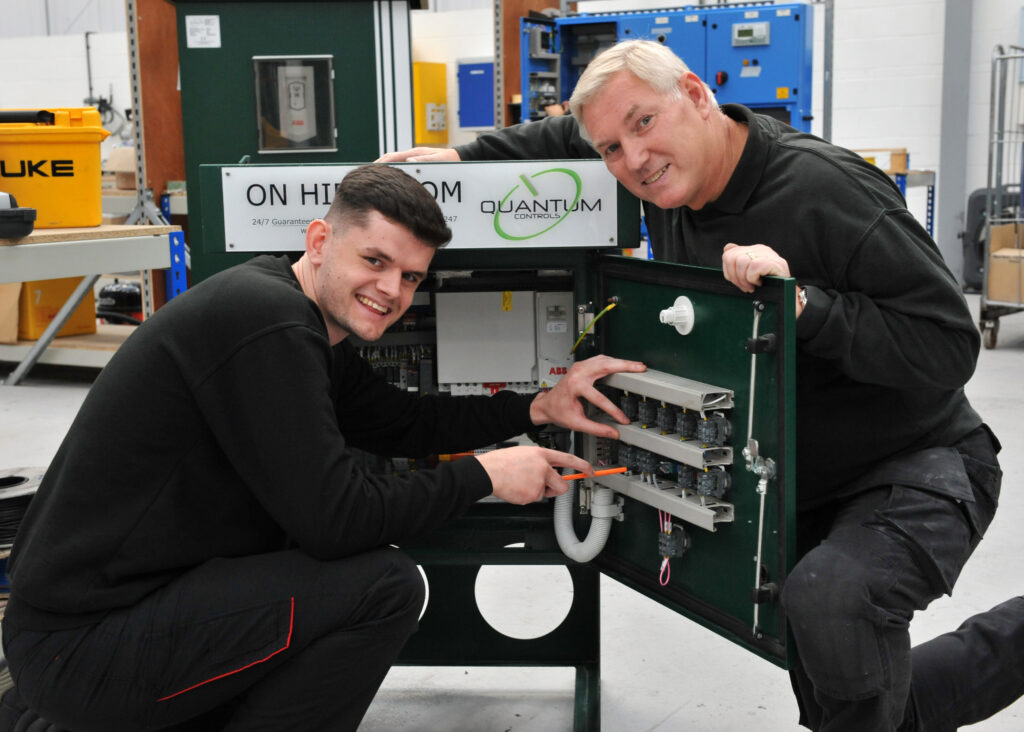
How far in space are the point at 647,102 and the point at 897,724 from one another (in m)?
0.95

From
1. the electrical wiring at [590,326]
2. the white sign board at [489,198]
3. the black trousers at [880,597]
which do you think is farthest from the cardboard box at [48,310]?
the black trousers at [880,597]

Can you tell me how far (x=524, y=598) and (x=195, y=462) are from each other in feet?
4.67

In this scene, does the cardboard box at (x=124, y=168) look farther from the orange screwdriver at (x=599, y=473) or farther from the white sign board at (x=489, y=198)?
the orange screwdriver at (x=599, y=473)

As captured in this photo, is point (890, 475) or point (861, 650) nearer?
point (861, 650)

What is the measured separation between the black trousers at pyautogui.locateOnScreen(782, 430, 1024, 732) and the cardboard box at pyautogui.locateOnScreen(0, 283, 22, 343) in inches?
187

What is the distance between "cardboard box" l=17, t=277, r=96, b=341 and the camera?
5.31 meters

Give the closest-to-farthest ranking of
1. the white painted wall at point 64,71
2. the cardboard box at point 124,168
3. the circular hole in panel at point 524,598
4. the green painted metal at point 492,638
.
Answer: the green painted metal at point 492,638, the circular hole in panel at point 524,598, the cardboard box at point 124,168, the white painted wall at point 64,71

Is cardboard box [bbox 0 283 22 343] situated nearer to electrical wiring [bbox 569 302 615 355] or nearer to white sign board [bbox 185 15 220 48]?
Result: white sign board [bbox 185 15 220 48]

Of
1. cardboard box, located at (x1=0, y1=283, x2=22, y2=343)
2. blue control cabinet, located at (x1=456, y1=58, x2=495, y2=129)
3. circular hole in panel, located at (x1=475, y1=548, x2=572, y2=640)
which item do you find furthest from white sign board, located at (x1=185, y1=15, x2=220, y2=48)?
blue control cabinet, located at (x1=456, y1=58, x2=495, y2=129)

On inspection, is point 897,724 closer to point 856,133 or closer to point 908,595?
point 908,595

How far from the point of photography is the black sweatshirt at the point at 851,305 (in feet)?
4.68

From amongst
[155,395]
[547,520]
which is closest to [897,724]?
[547,520]

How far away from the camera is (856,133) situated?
796 centimetres

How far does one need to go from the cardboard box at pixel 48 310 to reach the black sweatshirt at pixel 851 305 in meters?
4.49
